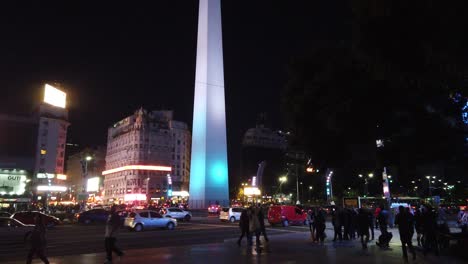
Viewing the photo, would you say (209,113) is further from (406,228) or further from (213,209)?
(406,228)

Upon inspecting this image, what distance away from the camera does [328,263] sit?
1179cm

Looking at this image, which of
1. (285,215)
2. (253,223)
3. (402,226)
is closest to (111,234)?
(253,223)

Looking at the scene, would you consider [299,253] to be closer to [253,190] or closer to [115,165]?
[253,190]

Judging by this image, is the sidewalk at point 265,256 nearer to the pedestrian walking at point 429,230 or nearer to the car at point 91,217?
the pedestrian walking at point 429,230

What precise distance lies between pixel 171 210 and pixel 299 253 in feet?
92.4

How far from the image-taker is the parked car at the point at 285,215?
30.9 m

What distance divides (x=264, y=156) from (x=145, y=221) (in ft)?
357

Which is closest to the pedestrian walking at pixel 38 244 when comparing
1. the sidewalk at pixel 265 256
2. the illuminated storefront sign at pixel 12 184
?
the sidewalk at pixel 265 256

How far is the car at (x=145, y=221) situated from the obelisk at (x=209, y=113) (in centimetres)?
A: 2000

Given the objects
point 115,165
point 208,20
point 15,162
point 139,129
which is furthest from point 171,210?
point 115,165

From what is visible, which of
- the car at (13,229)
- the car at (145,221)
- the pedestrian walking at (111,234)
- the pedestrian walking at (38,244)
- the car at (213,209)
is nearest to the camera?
the pedestrian walking at (38,244)

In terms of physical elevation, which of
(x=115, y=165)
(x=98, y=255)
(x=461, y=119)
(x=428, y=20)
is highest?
(x=115, y=165)

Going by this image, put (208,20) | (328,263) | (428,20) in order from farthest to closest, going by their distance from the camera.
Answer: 1. (208,20)
2. (328,263)
3. (428,20)

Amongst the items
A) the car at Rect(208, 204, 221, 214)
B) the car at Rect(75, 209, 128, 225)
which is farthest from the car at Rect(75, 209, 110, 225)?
the car at Rect(208, 204, 221, 214)
